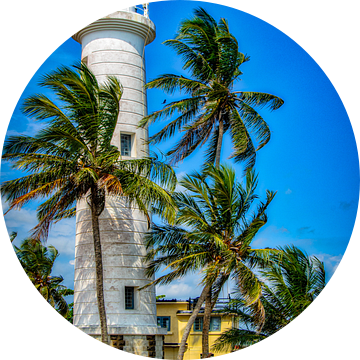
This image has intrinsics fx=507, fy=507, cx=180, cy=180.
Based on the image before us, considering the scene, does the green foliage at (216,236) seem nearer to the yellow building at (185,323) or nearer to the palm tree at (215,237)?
the palm tree at (215,237)

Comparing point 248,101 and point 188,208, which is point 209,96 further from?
point 188,208

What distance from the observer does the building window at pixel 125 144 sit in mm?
25391

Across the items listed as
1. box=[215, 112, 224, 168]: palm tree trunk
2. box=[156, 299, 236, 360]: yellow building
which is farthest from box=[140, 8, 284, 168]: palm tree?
box=[156, 299, 236, 360]: yellow building

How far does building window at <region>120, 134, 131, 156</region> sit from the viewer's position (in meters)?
25.4

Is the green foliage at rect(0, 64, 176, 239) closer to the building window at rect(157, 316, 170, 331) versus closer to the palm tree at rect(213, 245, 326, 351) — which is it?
the palm tree at rect(213, 245, 326, 351)

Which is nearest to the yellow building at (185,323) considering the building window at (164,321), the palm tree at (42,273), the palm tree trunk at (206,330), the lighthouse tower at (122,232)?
the building window at (164,321)

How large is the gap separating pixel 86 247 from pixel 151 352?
Answer: 5674mm

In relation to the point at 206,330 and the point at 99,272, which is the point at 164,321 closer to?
the point at 206,330

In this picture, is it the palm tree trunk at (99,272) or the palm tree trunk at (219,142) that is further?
the palm tree trunk at (219,142)

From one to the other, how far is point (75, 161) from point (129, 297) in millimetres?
6906

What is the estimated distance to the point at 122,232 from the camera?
23891mm

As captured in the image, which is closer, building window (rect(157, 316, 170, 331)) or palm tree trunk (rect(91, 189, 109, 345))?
palm tree trunk (rect(91, 189, 109, 345))

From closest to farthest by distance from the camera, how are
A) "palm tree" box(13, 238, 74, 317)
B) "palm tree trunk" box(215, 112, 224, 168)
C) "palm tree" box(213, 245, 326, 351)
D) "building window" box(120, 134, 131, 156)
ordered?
"palm tree" box(213, 245, 326, 351) < "building window" box(120, 134, 131, 156) < "palm tree trunk" box(215, 112, 224, 168) < "palm tree" box(13, 238, 74, 317)

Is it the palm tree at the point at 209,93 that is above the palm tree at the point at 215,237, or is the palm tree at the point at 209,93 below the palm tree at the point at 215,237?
above
